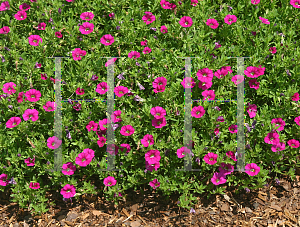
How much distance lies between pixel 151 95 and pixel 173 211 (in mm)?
1530

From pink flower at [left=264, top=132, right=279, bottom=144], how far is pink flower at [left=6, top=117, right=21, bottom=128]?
312cm

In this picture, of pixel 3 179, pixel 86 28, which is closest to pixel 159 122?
pixel 86 28

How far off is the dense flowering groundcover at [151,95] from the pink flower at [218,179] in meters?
0.02

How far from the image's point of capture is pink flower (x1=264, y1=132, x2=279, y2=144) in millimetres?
3854

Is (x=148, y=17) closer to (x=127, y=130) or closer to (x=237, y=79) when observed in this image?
(x=237, y=79)

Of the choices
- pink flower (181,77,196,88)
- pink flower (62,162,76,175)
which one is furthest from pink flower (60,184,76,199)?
pink flower (181,77,196,88)

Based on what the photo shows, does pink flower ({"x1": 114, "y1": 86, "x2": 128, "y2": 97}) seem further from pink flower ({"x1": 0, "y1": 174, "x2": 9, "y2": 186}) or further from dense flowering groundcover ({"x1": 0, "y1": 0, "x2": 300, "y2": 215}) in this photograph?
pink flower ({"x1": 0, "y1": 174, "x2": 9, "y2": 186})

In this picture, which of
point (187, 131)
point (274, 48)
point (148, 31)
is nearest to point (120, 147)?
point (187, 131)

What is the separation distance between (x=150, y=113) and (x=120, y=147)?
579 mm

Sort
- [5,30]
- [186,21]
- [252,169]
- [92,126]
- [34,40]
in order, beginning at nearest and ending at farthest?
[252,169] → [92,126] → [186,21] → [34,40] → [5,30]

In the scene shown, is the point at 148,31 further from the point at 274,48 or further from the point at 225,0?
the point at 274,48

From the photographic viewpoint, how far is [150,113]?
4066 mm

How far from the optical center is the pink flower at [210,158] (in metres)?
3.76

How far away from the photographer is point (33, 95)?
4270mm
